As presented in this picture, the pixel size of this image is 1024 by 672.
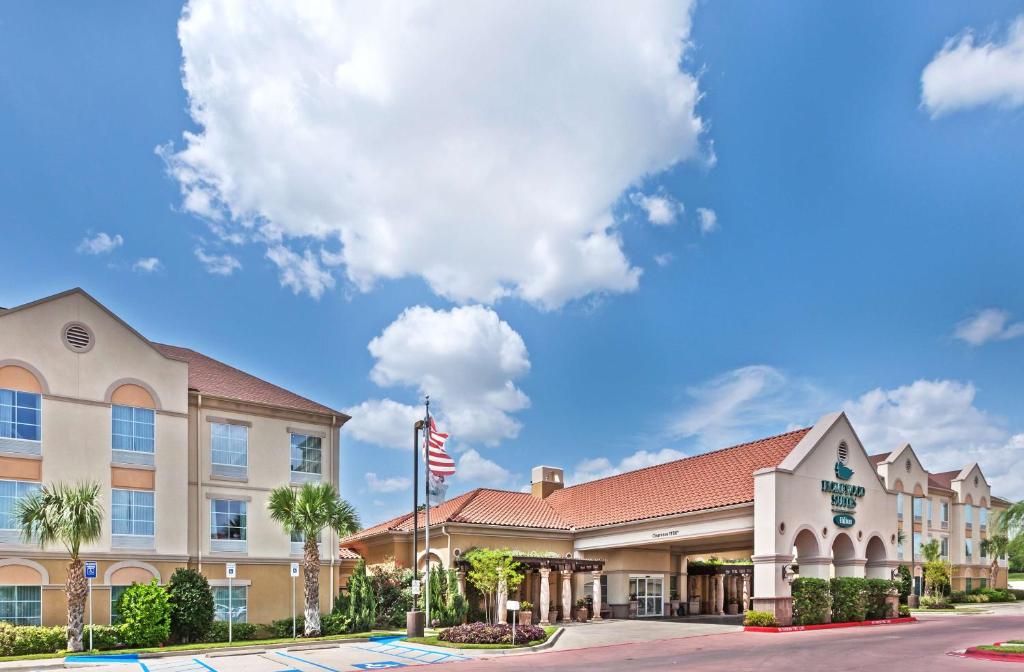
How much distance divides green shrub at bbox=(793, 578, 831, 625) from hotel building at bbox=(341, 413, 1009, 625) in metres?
0.73

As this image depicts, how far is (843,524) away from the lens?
34312 millimetres

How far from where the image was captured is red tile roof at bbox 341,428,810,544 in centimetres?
3462

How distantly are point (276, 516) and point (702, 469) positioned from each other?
20.8 m

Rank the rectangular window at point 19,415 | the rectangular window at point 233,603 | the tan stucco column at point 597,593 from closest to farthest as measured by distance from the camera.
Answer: the rectangular window at point 19,415, the rectangular window at point 233,603, the tan stucco column at point 597,593

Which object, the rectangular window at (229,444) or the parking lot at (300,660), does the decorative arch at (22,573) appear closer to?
the parking lot at (300,660)

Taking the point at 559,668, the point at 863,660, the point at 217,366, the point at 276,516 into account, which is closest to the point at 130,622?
the point at 276,516

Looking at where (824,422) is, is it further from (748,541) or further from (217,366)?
(217,366)

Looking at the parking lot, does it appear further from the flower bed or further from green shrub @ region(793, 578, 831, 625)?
green shrub @ region(793, 578, 831, 625)

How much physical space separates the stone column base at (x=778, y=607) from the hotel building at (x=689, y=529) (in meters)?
0.05

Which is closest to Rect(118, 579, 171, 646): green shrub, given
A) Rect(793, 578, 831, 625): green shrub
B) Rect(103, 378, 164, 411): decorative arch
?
Rect(103, 378, 164, 411): decorative arch

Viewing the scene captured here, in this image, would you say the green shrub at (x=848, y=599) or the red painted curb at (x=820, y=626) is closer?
the red painted curb at (x=820, y=626)

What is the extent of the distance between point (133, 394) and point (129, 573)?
21.5ft

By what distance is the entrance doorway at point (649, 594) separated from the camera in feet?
131

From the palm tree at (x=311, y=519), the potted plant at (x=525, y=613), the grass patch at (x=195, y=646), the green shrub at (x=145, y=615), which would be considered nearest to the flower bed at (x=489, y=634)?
the potted plant at (x=525, y=613)
